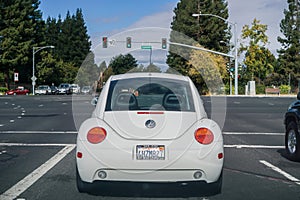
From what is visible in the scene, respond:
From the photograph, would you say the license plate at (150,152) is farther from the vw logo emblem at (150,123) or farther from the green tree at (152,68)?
the green tree at (152,68)

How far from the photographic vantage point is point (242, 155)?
930 cm

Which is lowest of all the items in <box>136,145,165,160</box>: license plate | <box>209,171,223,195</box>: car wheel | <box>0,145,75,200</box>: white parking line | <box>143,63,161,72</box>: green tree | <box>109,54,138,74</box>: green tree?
<box>0,145,75,200</box>: white parking line

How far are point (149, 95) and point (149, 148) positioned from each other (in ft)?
5.96

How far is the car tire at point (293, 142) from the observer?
8547 millimetres

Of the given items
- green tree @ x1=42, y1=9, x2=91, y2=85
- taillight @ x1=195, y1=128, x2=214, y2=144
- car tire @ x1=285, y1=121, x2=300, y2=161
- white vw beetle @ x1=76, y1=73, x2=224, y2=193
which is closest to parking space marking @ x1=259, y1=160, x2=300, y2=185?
car tire @ x1=285, y1=121, x2=300, y2=161

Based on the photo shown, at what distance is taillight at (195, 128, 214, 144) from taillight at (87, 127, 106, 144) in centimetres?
117

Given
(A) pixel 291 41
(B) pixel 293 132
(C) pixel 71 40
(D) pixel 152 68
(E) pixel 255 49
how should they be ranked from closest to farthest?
(B) pixel 293 132
(D) pixel 152 68
(E) pixel 255 49
(A) pixel 291 41
(C) pixel 71 40

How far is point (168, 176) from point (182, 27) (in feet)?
204

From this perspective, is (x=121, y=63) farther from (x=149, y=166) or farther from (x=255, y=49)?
(x=255, y=49)

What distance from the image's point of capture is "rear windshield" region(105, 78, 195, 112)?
19.9ft

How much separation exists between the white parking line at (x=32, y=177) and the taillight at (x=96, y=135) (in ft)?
4.38

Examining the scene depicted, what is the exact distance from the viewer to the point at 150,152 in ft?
17.4

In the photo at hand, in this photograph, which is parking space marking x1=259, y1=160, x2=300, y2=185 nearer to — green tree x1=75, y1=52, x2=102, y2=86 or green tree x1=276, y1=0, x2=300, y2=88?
green tree x1=75, y1=52, x2=102, y2=86

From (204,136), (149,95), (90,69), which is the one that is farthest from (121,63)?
(204,136)
